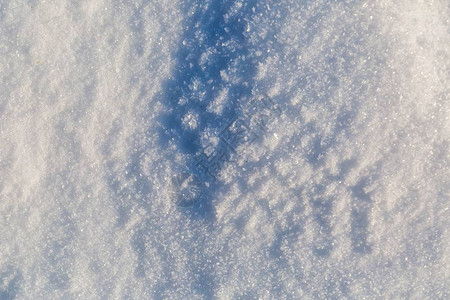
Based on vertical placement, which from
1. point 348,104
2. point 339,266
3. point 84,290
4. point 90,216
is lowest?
point 84,290

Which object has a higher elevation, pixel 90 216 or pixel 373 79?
pixel 373 79

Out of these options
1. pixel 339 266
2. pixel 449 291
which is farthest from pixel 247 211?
pixel 449 291

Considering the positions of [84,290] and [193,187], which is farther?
[84,290]

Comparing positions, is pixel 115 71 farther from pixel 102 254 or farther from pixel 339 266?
pixel 339 266

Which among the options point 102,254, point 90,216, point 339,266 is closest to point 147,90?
point 90,216

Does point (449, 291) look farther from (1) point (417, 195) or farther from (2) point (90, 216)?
(2) point (90, 216)

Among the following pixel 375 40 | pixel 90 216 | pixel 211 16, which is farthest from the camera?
pixel 90 216

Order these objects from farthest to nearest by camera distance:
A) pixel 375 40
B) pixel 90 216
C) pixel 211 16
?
pixel 90 216
pixel 211 16
pixel 375 40
